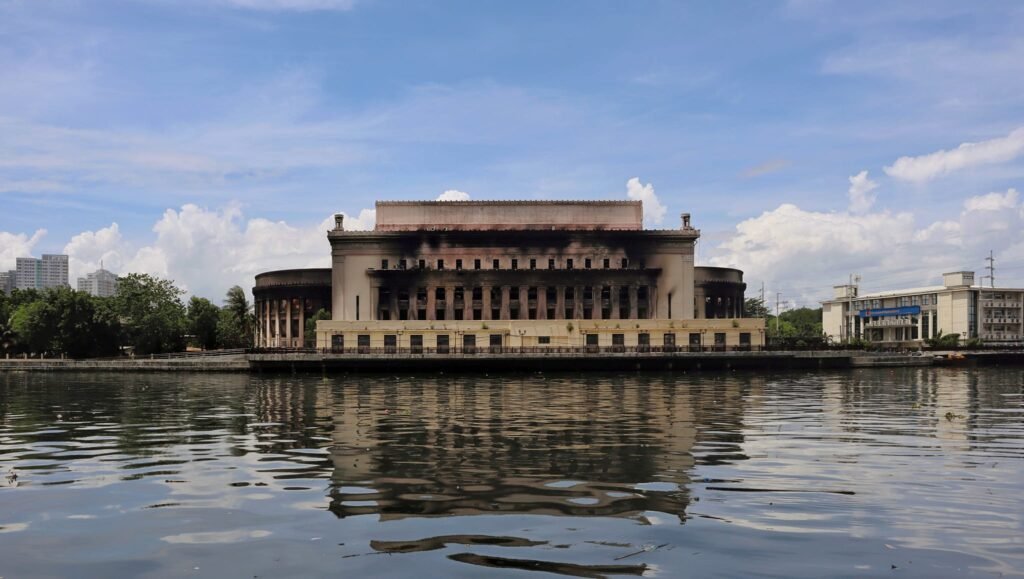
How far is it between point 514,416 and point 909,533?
23.3 metres

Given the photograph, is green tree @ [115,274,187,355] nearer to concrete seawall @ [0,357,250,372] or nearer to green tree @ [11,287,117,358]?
green tree @ [11,287,117,358]

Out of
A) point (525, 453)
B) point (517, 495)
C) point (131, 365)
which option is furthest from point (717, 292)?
point (517, 495)

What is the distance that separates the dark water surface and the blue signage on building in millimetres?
147257

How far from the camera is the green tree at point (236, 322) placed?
14475 centimetres

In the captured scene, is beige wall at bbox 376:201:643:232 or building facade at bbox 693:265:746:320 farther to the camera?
building facade at bbox 693:265:746:320

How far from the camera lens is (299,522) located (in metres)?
15.2

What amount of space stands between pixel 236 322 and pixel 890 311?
128245mm

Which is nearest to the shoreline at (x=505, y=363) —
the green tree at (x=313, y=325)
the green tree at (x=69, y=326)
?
the green tree at (x=69, y=326)

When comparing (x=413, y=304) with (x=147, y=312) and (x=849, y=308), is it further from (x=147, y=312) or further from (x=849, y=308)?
(x=849, y=308)

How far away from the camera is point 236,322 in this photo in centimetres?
14912

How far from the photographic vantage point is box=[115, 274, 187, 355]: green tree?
12012cm

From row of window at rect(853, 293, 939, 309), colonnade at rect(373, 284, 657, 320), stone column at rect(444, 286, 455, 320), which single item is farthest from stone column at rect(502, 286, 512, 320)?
row of window at rect(853, 293, 939, 309)

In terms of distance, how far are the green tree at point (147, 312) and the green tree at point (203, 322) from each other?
15547 millimetres

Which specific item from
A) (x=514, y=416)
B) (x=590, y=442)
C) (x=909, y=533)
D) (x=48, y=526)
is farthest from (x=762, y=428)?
(x=48, y=526)
